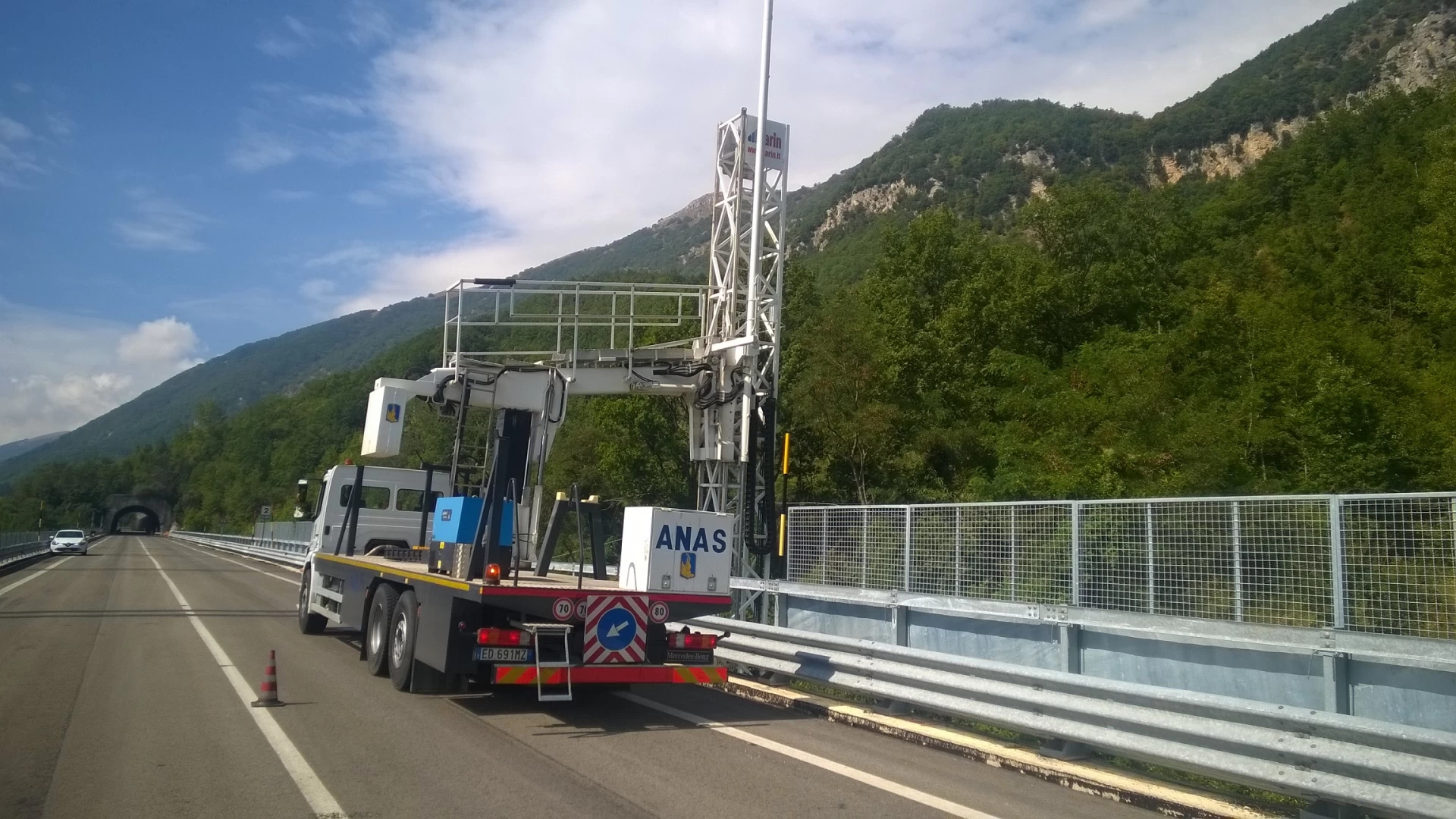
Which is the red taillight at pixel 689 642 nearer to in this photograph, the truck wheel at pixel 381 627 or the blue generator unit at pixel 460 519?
the blue generator unit at pixel 460 519

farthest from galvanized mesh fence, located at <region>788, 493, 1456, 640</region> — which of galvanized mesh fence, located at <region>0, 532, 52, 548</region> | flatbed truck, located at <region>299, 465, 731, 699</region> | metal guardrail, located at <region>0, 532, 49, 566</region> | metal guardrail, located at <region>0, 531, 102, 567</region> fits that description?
galvanized mesh fence, located at <region>0, 532, 52, 548</region>

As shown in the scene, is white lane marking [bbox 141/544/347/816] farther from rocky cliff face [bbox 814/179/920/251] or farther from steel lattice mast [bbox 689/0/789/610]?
rocky cliff face [bbox 814/179/920/251]

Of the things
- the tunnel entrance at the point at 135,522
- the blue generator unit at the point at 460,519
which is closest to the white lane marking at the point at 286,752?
the blue generator unit at the point at 460,519

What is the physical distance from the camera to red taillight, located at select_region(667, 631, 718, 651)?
10.2 m

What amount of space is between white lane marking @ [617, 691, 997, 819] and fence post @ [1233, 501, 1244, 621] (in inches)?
136

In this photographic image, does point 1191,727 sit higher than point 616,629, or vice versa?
point 616,629

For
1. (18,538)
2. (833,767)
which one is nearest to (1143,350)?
(833,767)

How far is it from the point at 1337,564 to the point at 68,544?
212ft

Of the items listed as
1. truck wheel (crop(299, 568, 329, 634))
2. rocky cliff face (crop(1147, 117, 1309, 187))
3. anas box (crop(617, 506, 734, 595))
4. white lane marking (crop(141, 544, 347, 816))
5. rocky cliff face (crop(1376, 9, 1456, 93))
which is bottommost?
white lane marking (crop(141, 544, 347, 816))

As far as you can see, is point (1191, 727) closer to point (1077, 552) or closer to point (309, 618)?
point (1077, 552)

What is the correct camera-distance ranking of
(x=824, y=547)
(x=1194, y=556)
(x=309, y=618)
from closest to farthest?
(x=1194, y=556) < (x=824, y=547) < (x=309, y=618)

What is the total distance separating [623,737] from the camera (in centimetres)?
896

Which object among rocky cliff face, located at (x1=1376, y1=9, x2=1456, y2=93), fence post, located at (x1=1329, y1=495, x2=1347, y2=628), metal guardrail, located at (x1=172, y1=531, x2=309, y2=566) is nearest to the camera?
fence post, located at (x1=1329, y1=495, x2=1347, y2=628)

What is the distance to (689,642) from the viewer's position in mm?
10305
